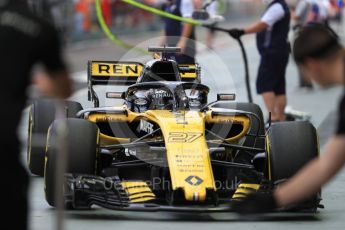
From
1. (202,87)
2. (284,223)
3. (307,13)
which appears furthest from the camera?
(307,13)

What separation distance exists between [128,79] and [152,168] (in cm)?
232

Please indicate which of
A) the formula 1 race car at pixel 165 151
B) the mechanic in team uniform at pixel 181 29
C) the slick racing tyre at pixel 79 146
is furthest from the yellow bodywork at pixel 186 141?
the mechanic in team uniform at pixel 181 29

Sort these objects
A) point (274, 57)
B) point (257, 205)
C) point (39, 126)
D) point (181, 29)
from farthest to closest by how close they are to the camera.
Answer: point (181, 29), point (274, 57), point (39, 126), point (257, 205)

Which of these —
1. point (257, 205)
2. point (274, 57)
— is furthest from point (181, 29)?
point (257, 205)

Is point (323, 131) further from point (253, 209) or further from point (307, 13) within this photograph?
point (253, 209)

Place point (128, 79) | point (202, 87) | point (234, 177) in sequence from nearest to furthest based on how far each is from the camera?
point (234, 177) < point (202, 87) < point (128, 79)

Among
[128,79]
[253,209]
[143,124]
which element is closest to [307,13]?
[128,79]

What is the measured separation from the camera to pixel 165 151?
9.90 m

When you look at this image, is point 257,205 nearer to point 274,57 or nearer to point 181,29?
point 274,57

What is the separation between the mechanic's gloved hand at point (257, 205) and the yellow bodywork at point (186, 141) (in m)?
3.31

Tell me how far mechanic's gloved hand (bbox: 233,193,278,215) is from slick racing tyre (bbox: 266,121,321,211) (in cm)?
384

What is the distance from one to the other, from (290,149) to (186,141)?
876 mm

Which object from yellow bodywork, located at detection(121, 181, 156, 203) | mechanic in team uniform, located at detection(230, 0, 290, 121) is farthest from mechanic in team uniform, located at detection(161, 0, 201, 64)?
yellow bodywork, located at detection(121, 181, 156, 203)

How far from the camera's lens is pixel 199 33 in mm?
40625
